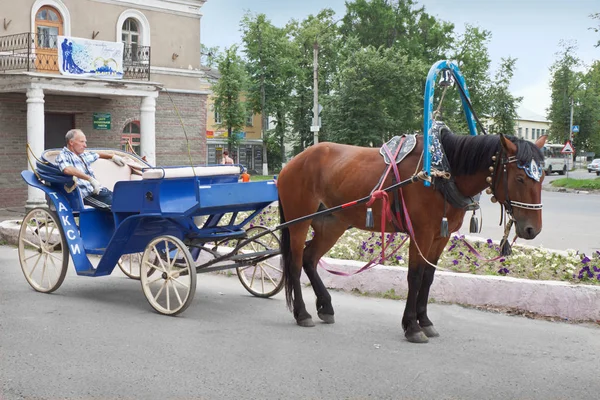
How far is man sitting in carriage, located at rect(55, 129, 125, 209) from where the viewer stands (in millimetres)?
7871

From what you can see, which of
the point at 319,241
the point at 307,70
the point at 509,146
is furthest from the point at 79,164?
the point at 307,70

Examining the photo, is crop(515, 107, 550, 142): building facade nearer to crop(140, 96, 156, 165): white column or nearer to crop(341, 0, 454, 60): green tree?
crop(341, 0, 454, 60): green tree

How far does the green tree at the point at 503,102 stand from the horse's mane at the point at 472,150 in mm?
47272

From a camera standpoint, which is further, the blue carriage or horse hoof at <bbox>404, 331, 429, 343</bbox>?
the blue carriage

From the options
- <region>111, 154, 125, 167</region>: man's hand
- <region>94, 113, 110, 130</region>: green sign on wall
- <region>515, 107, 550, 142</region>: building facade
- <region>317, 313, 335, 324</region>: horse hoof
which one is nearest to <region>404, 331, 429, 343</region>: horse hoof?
<region>317, 313, 335, 324</region>: horse hoof

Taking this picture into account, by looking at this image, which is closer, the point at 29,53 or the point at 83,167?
the point at 83,167

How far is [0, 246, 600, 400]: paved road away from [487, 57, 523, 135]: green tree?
154 ft

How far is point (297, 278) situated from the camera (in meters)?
6.89

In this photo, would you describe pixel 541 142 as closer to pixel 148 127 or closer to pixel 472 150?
pixel 472 150

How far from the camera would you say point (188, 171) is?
724cm

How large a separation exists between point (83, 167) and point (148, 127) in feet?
52.8

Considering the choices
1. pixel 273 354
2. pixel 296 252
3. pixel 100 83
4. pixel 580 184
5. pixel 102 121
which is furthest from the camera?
pixel 580 184

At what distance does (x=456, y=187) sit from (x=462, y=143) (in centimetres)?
38

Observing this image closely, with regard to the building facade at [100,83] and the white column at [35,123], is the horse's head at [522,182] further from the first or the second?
the white column at [35,123]
